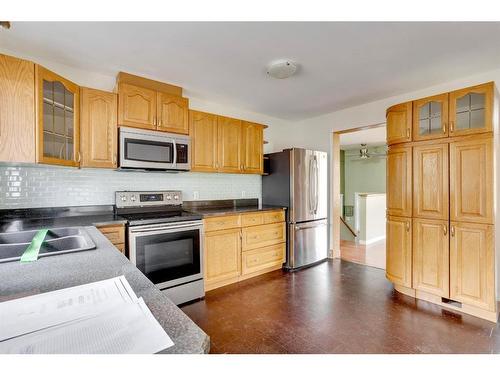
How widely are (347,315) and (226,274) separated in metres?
1.33

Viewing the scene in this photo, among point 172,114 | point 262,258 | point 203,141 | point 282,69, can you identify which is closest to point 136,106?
point 172,114

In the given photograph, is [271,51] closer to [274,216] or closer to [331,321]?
[274,216]

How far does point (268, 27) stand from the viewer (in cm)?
182

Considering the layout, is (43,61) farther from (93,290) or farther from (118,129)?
(93,290)

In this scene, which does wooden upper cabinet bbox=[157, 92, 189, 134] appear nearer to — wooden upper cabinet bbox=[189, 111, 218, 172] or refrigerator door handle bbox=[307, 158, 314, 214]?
wooden upper cabinet bbox=[189, 111, 218, 172]

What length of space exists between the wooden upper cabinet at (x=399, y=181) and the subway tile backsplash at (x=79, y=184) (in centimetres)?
219

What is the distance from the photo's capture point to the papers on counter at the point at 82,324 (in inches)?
18.9

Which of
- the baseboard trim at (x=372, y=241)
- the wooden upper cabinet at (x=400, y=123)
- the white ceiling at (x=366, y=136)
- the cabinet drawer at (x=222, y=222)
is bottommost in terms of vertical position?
the baseboard trim at (x=372, y=241)

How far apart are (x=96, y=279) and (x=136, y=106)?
2.11 metres

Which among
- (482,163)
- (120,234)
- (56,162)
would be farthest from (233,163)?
(482,163)

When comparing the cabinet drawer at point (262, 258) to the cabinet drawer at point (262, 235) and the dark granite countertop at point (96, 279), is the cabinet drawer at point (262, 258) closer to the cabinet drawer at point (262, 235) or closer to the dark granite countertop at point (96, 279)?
the cabinet drawer at point (262, 235)

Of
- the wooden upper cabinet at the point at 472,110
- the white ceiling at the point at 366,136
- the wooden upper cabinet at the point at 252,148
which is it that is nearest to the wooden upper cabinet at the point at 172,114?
the wooden upper cabinet at the point at 252,148

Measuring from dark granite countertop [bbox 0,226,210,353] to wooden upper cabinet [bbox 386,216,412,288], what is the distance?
2.66 metres

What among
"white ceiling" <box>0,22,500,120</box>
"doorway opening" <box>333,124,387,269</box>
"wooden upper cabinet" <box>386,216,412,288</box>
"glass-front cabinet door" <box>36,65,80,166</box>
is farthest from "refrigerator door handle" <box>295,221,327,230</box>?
"glass-front cabinet door" <box>36,65,80,166</box>
